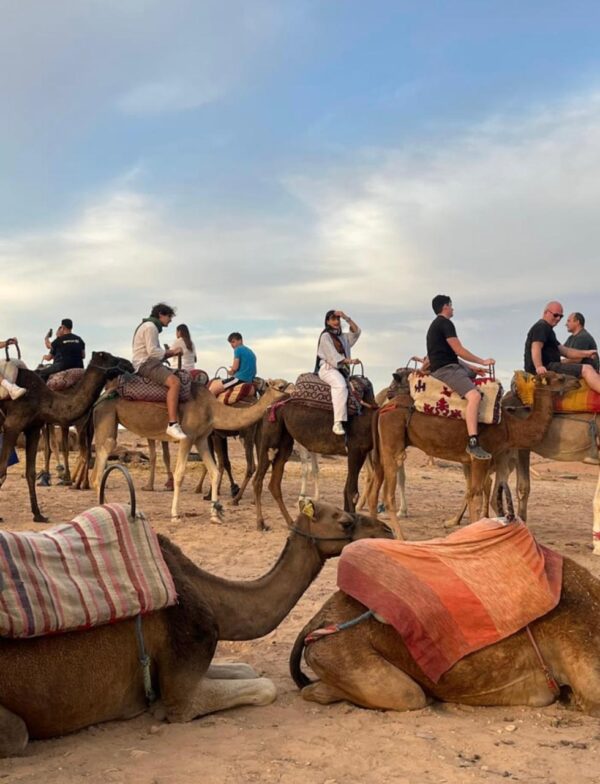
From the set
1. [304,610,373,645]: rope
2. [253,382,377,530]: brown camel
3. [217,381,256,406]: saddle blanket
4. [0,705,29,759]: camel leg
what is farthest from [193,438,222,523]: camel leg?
[0,705,29,759]: camel leg

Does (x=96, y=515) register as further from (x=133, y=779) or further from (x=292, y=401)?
(x=292, y=401)

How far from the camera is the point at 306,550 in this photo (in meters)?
5.86

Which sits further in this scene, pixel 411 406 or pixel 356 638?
pixel 411 406

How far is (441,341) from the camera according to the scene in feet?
38.8

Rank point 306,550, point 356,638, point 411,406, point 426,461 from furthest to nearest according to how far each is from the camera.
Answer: point 426,461 → point 411,406 → point 306,550 → point 356,638

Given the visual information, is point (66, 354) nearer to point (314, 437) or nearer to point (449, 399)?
point (314, 437)

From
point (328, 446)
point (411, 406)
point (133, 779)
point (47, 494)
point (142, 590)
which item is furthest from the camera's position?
point (47, 494)

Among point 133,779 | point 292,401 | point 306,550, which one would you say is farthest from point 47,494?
point 133,779

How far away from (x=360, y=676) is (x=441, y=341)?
7229 millimetres

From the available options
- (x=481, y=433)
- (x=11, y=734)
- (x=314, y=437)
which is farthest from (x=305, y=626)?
(x=314, y=437)

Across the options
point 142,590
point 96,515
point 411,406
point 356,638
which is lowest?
point 356,638

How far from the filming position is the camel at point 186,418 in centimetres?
1398

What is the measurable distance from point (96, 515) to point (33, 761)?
1388 mm

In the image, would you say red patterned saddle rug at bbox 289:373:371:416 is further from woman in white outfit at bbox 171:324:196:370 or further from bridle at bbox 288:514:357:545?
bridle at bbox 288:514:357:545
